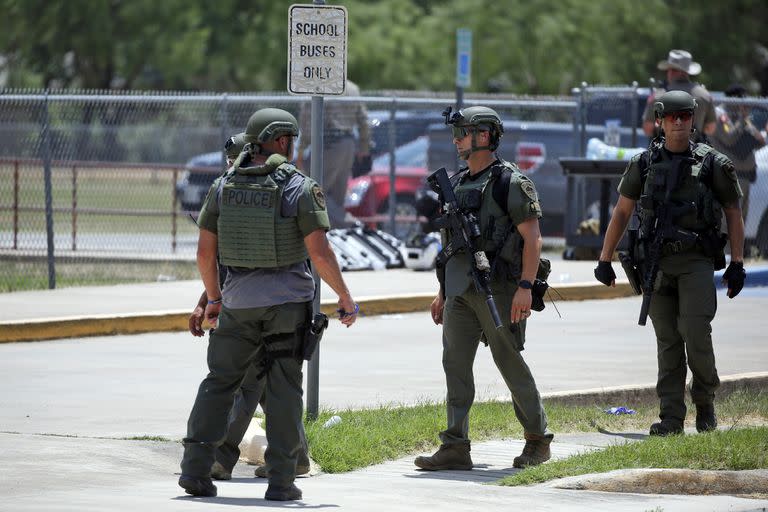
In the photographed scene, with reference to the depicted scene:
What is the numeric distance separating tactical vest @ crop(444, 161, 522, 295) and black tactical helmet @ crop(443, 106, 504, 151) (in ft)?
0.60

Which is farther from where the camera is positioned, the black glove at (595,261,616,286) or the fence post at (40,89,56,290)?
the fence post at (40,89,56,290)

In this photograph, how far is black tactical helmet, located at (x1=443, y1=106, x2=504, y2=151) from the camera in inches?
308

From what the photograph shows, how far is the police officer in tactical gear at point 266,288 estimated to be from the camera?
6.90 metres

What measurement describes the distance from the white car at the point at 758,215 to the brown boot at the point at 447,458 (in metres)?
11.2

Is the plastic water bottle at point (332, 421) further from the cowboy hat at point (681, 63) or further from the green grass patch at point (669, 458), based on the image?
the cowboy hat at point (681, 63)

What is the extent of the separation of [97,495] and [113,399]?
2.99 meters

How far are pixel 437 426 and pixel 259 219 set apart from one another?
2.26 metres

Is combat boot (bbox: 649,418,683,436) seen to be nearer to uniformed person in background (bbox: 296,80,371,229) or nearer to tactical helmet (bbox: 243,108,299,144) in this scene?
tactical helmet (bbox: 243,108,299,144)

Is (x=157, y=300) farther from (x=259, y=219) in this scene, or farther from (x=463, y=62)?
(x=259, y=219)

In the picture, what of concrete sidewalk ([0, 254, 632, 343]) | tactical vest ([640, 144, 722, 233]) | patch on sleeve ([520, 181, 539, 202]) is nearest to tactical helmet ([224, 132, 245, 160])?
patch on sleeve ([520, 181, 539, 202])

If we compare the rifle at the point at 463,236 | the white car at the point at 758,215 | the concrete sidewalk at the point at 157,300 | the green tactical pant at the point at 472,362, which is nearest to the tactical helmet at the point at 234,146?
the rifle at the point at 463,236

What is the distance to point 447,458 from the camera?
792 cm

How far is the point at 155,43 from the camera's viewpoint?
46719mm

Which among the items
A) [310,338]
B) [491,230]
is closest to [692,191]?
[491,230]
